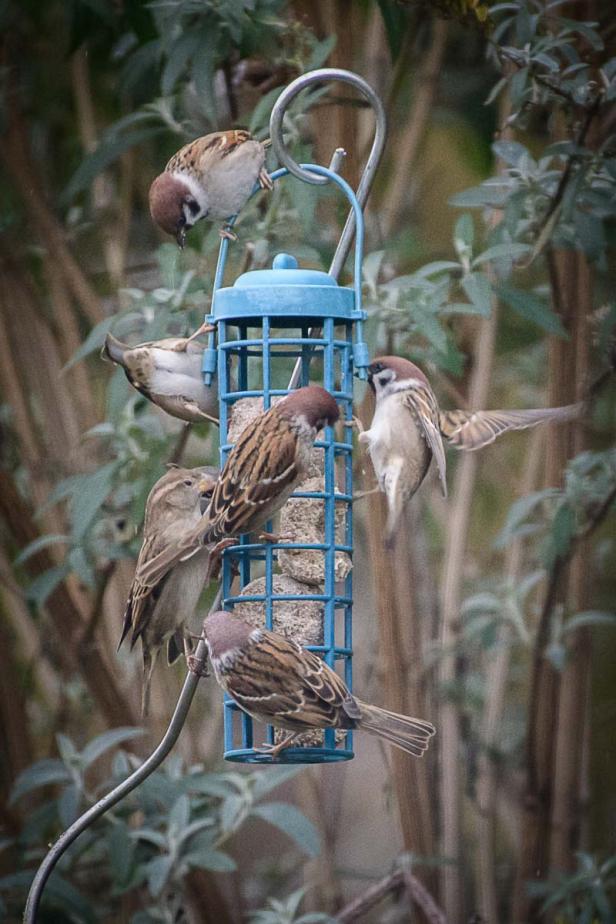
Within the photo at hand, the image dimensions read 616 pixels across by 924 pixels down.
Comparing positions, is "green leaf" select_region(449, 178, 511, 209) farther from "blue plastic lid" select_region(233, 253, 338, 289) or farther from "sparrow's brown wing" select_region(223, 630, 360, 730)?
"sparrow's brown wing" select_region(223, 630, 360, 730)

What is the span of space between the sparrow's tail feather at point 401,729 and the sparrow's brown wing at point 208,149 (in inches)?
71.4

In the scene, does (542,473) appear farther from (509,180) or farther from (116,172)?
(116,172)

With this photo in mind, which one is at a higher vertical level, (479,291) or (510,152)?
(510,152)

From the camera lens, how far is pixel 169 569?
4504 millimetres

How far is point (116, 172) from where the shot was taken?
25.4ft

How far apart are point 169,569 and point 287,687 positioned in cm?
85

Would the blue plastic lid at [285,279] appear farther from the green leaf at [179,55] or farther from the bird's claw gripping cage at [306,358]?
the green leaf at [179,55]

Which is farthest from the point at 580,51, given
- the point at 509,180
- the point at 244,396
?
the point at 244,396

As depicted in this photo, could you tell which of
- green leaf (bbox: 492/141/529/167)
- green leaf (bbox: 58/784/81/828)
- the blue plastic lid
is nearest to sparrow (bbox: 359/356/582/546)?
the blue plastic lid

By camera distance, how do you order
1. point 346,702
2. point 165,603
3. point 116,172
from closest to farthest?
point 346,702 < point 165,603 < point 116,172

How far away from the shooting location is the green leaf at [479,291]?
17.5 ft

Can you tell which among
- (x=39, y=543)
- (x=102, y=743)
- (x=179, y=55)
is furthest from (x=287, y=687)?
(x=179, y=55)

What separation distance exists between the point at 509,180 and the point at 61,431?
8.52 feet

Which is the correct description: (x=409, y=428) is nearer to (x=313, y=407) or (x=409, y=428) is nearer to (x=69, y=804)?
(x=313, y=407)
